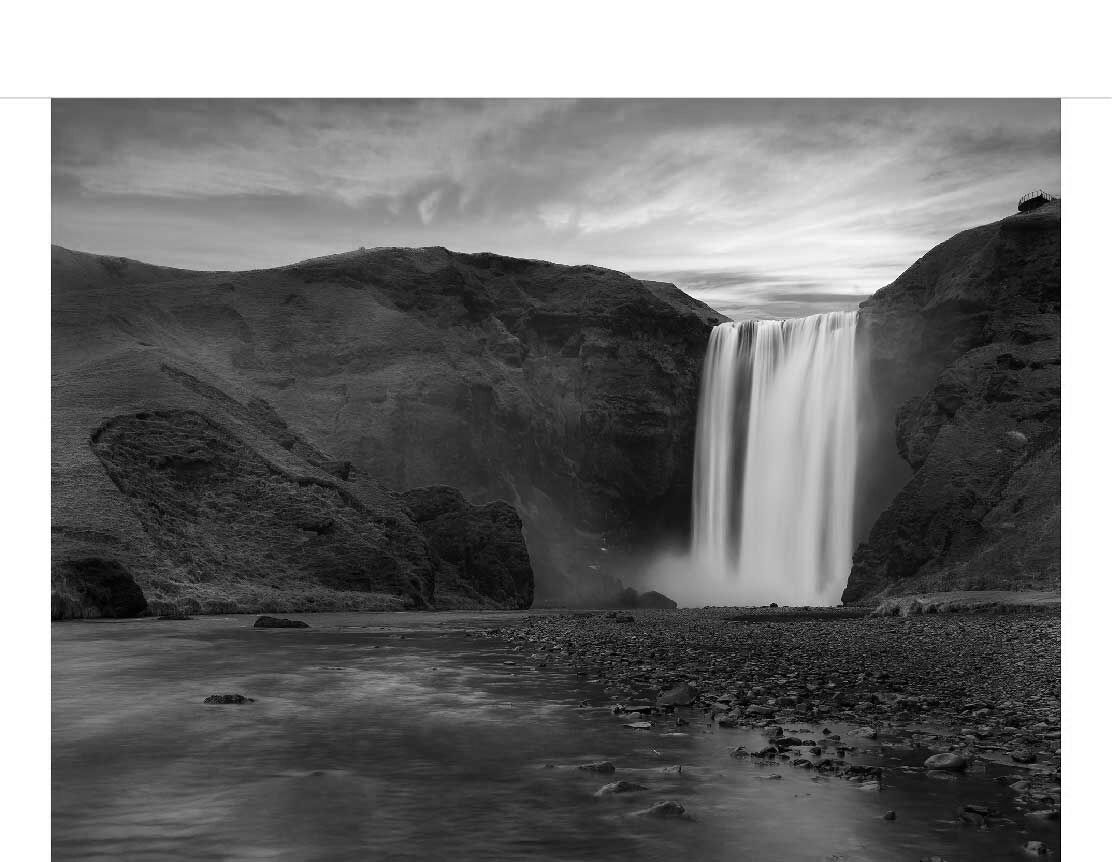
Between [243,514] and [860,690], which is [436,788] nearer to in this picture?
[860,690]

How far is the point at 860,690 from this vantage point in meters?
14.3

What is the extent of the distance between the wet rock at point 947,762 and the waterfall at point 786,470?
61895 millimetres

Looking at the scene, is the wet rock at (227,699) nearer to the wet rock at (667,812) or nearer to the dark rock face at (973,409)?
the wet rock at (667,812)

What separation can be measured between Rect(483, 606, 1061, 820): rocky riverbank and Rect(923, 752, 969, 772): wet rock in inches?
0.6

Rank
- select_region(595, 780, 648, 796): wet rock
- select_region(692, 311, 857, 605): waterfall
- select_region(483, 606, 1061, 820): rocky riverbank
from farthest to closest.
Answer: select_region(692, 311, 857, 605): waterfall, select_region(483, 606, 1061, 820): rocky riverbank, select_region(595, 780, 648, 796): wet rock

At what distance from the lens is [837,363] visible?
246ft

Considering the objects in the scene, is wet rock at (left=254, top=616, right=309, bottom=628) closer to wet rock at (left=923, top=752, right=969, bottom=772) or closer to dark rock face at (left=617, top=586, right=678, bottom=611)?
wet rock at (left=923, top=752, right=969, bottom=772)

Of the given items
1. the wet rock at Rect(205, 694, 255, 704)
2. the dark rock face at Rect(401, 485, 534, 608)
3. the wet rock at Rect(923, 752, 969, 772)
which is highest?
the wet rock at Rect(923, 752, 969, 772)

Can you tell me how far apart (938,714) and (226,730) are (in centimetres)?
898

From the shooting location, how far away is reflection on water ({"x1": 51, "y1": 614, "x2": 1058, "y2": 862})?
275 inches

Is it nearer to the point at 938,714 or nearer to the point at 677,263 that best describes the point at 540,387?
the point at 677,263

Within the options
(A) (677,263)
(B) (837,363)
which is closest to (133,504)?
(A) (677,263)

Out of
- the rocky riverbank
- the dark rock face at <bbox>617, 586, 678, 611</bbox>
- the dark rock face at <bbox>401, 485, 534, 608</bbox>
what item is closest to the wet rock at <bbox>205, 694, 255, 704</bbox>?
the rocky riverbank
